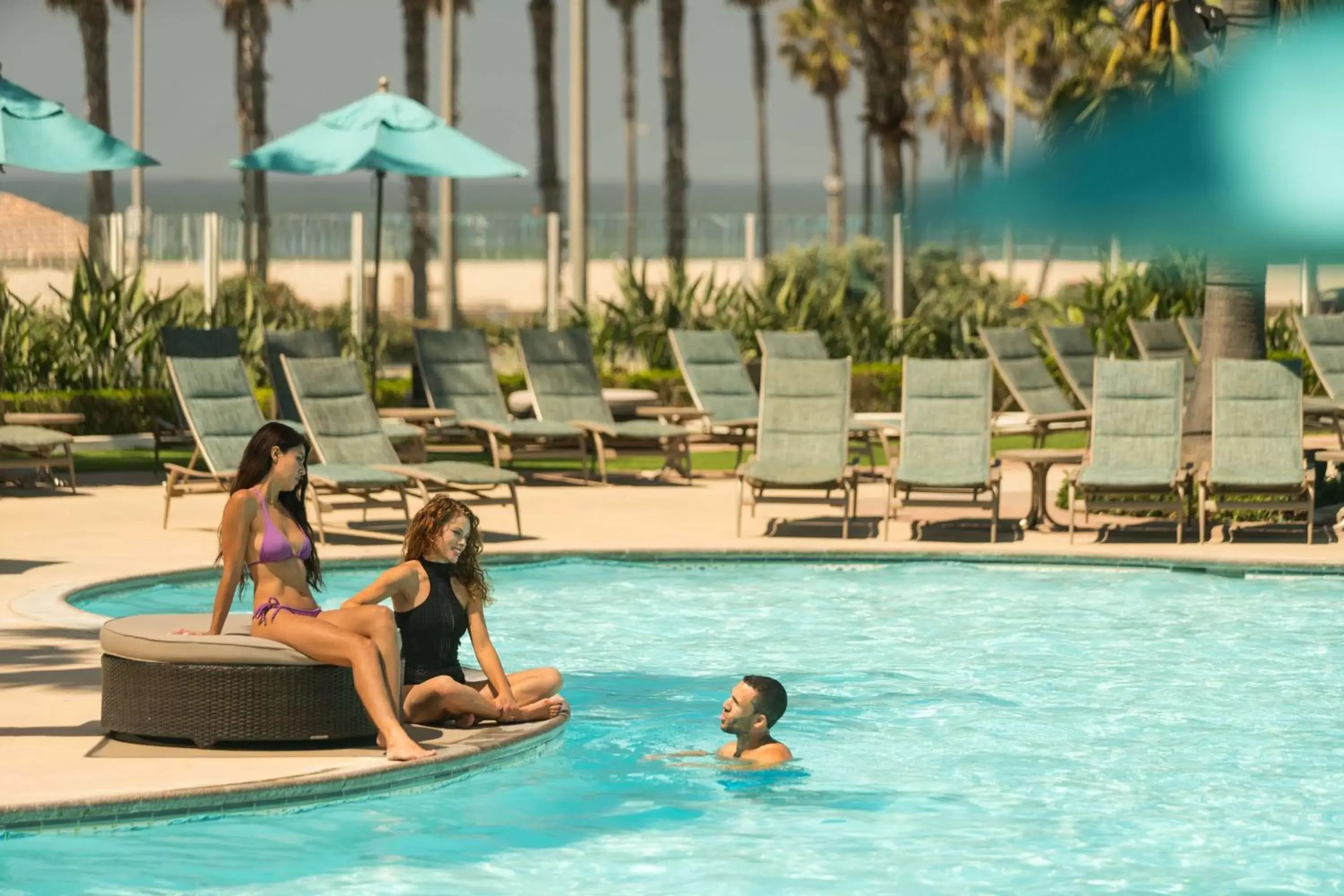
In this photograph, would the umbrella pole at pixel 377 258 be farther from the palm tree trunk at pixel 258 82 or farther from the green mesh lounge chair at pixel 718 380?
the palm tree trunk at pixel 258 82

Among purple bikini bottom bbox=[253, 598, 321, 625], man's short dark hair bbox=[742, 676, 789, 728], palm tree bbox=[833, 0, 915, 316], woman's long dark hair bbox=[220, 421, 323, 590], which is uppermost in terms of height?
palm tree bbox=[833, 0, 915, 316]

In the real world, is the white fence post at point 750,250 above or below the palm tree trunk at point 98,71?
below

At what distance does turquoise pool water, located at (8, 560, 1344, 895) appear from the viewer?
6.70 meters

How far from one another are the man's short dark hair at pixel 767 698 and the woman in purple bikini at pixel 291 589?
49.7 inches

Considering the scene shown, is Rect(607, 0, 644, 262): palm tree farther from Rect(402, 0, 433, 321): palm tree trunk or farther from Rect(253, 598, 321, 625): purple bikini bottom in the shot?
Rect(253, 598, 321, 625): purple bikini bottom

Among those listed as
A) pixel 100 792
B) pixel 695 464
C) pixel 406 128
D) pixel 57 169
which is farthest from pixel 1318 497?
pixel 100 792

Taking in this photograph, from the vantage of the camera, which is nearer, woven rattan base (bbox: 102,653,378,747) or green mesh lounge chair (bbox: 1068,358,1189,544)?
woven rattan base (bbox: 102,653,378,747)

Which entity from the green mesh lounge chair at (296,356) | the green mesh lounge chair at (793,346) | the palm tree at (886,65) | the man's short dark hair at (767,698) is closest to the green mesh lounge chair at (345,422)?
the green mesh lounge chair at (296,356)

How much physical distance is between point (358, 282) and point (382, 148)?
5866 millimetres

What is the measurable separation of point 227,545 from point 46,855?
1291 mm

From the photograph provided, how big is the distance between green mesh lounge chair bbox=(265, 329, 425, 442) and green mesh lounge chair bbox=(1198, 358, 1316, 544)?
224 inches

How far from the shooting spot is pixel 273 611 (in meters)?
7.12

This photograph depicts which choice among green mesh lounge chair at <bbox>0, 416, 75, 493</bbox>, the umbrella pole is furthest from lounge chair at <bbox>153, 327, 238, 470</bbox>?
the umbrella pole

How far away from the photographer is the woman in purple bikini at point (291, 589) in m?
6.98
